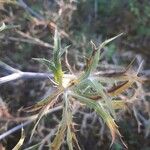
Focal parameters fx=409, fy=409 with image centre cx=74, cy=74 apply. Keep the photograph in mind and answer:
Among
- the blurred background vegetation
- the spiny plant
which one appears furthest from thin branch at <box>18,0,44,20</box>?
the spiny plant

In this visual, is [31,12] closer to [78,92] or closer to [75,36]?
[75,36]

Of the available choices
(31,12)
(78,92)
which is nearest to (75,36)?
(31,12)

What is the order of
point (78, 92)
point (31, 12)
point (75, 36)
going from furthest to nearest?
point (75, 36) → point (31, 12) → point (78, 92)

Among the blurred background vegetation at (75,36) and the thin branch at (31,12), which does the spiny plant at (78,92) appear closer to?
the blurred background vegetation at (75,36)

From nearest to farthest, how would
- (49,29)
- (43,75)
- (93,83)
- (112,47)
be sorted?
1. (93,83)
2. (43,75)
3. (49,29)
4. (112,47)

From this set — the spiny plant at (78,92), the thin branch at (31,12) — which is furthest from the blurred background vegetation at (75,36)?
the spiny plant at (78,92)

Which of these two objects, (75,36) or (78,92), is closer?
(78,92)

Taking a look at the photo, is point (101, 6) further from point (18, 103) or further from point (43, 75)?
point (43, 75)

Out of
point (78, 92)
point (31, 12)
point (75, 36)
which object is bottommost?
point (78, 92)

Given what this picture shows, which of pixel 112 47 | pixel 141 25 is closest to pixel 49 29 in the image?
pixel 112 47
